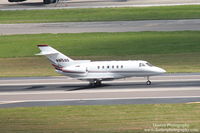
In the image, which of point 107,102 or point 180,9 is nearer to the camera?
point 107,102

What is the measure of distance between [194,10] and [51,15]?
26263mm

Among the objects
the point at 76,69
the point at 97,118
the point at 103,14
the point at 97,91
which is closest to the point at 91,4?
the point at 103,14

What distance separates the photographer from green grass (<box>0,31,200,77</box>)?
225ft

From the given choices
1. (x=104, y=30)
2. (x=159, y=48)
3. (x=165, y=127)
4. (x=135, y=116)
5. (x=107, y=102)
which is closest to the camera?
(x=165, y=127)

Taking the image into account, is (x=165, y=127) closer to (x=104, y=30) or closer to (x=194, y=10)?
(x=104, y=30)

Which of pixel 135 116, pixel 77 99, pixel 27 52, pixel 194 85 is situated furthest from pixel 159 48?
pixel 135 116

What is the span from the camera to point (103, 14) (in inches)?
4377

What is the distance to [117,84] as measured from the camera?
57.2 meters

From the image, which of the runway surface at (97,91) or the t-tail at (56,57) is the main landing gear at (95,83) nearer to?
the runway surface at (97,91)

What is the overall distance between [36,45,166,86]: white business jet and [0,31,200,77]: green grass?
9.43 meters

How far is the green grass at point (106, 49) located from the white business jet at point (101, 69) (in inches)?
371

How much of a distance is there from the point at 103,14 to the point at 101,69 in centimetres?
5682

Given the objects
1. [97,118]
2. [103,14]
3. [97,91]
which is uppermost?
[103,14]

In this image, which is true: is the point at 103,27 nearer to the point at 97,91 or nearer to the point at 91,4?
the point at 91,4
